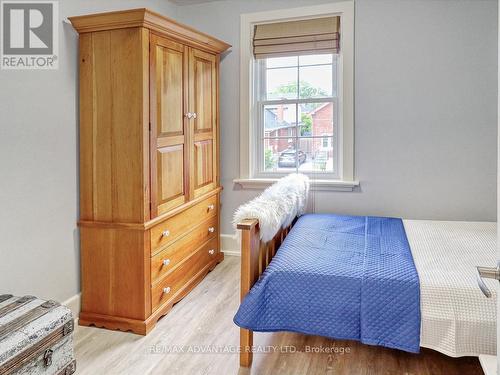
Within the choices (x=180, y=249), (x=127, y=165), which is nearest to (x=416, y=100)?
(x=180, y=249)

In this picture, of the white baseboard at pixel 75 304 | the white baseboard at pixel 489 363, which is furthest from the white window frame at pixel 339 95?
the white baseboard at pixel 489 363

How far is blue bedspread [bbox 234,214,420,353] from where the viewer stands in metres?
2.00

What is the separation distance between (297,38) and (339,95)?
60cm

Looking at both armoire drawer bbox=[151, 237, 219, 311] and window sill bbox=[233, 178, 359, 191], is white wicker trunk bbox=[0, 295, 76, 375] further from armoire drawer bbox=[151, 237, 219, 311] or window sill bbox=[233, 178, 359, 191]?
window sill bbox=[233, 178, 359, 191]

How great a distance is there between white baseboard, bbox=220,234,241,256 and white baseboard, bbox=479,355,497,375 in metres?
2.53

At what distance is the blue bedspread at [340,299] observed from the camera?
2000 millimetres

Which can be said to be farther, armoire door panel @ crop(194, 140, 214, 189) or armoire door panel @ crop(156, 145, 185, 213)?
armoire door panel @ crop(194, 140, 214, 189)

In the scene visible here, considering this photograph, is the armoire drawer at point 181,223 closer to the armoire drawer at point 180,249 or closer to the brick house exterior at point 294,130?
the armoire drawer at point 180,249

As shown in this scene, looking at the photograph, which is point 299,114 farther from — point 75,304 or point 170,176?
point 75,304

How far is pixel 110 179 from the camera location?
8.61ft

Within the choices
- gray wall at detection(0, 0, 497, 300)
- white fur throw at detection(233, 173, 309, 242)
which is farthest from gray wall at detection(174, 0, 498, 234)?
white fur throw at detection(233, 173, 309, 242)

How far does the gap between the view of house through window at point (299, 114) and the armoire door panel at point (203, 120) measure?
21.0 inches

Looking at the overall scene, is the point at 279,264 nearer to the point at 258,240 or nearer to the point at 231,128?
the point at 258,240

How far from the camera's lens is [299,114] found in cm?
389
